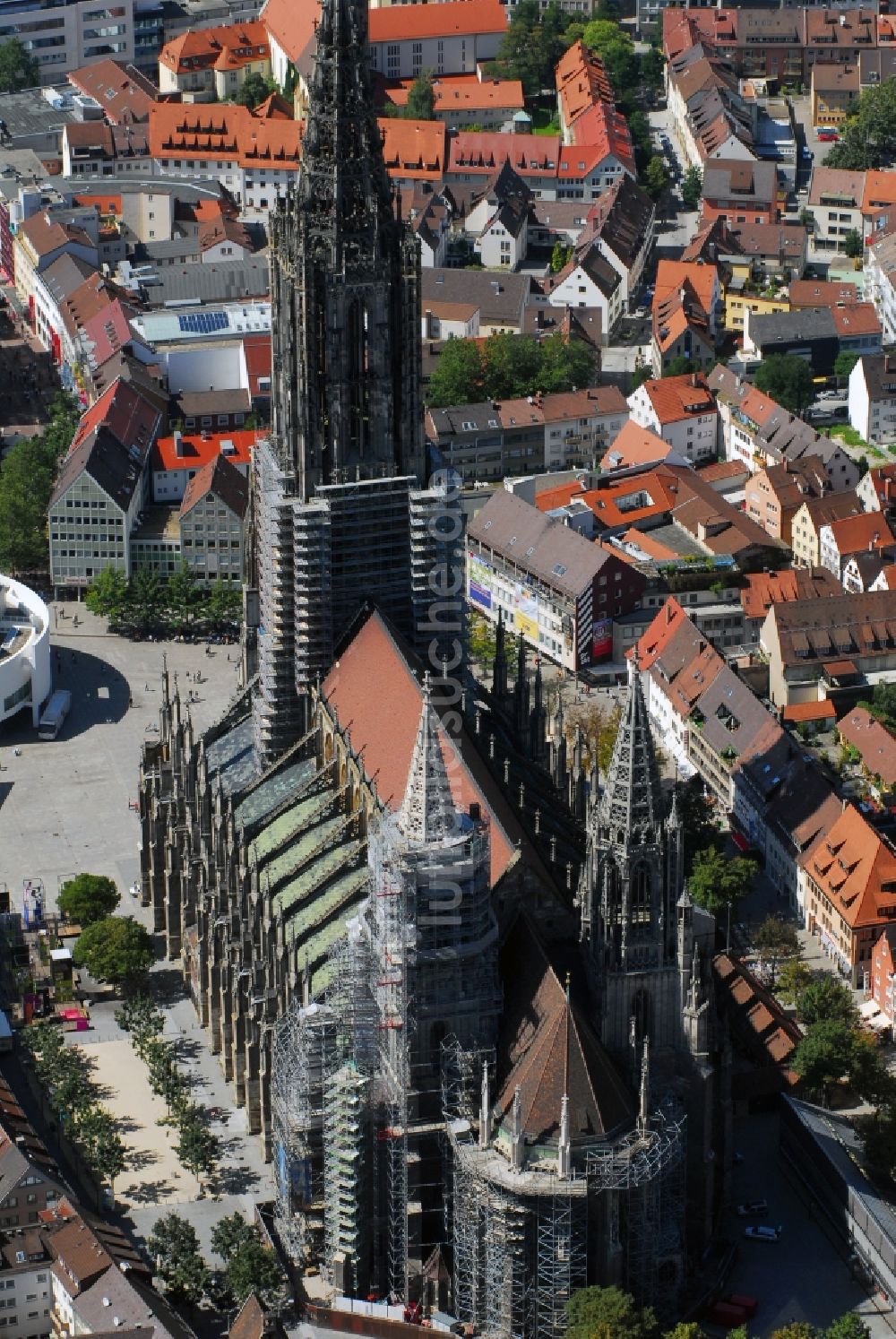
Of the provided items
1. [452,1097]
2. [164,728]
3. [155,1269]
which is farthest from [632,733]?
[164,728]

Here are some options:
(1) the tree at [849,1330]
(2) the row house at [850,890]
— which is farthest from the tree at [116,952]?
(1) the tree at [849,1330]

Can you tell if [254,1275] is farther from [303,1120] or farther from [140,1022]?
[140,1022]

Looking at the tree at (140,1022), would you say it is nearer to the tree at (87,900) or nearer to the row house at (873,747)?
the tree at (87,900)

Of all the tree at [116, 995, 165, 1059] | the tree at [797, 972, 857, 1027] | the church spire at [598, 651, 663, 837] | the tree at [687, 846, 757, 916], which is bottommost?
the tree at [116, 995, 165, 1059]

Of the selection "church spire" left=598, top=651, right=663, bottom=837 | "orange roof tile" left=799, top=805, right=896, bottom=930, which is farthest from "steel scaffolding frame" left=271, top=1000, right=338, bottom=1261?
"orange roof tile" left=799, top=805, right=896, bottom=930

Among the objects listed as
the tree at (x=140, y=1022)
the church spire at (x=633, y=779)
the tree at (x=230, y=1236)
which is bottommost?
the tree at (x=140, y=1022)

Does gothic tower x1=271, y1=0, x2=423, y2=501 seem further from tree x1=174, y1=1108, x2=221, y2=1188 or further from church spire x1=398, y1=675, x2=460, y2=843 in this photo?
tree x1=174, y1=1108, x2=221, y2=1188
